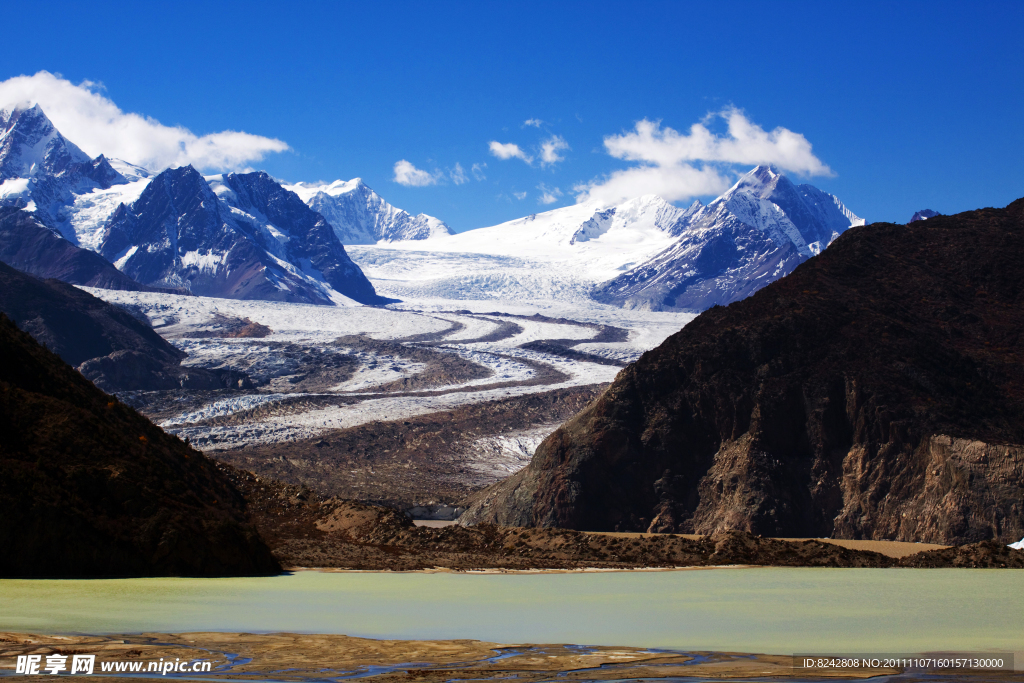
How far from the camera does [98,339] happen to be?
133750mm

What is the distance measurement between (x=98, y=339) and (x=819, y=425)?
116 meters

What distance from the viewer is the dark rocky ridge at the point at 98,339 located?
120m

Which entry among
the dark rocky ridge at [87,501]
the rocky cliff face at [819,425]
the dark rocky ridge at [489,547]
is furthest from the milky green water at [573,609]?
the rocky cliff face at [819,425]

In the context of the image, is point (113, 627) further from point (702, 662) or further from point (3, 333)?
point (3, 333)

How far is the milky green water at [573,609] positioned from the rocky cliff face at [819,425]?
41.5 ft

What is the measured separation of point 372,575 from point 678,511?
18.2 metres

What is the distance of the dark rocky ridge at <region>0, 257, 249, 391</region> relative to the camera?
12044 cm

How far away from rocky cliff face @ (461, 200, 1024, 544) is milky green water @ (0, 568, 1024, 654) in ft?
41.5

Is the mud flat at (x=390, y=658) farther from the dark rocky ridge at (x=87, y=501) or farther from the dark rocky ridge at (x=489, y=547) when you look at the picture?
the dark rocky ridge at (x=489, y=547)

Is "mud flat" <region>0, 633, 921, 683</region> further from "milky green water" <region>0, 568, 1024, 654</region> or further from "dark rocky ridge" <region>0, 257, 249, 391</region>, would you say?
"dark rocky ridge" <region>0, 257, 249, 391</region>

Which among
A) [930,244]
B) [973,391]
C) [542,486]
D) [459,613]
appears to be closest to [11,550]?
[459,613]

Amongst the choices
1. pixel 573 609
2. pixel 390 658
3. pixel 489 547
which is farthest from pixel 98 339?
pixel 390 658

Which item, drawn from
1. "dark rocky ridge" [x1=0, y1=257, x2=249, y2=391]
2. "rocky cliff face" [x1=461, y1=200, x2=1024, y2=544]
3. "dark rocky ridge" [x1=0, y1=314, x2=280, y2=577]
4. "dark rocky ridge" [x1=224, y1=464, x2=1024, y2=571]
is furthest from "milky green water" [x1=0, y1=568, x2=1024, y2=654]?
"dark rocky ridge" [x1=0, y1=257, x2=249, y2=391]

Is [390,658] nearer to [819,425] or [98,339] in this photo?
[819,425]
